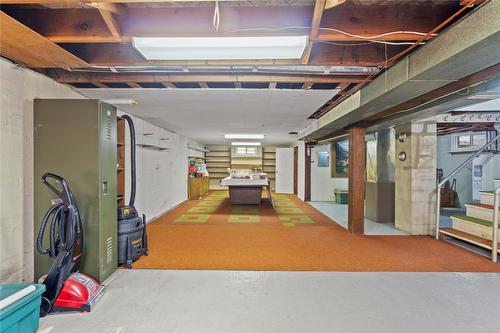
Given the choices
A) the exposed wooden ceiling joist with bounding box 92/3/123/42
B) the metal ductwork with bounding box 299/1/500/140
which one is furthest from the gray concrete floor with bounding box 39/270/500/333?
the exposed wooden ceiling joist with bounding box 92/3/123/42

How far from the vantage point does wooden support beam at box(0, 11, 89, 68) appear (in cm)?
189

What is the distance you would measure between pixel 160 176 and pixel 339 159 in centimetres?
632

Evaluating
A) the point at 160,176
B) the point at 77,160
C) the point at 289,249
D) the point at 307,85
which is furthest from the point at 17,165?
the point at 160,176

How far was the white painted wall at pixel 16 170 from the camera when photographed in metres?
2.38

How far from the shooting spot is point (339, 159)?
9328 millimetres

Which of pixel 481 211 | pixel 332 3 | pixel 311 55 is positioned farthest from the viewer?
pixel 481 211

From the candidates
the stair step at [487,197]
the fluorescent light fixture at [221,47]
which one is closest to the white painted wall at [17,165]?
the fluorescent light fixture at [221,47]

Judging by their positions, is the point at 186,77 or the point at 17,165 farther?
the point at 186,77

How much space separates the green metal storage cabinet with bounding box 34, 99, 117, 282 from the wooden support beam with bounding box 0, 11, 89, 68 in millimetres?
403

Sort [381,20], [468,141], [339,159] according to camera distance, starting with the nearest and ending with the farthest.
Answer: [381,20] < [468,141] < [339,159]

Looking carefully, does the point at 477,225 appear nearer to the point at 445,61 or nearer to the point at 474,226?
the point at 474,226

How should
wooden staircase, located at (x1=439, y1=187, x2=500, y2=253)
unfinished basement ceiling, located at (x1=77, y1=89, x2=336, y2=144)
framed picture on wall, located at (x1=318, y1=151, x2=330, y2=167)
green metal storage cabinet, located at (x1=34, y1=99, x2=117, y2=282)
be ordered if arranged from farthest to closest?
framed picture on wall, located at (x1=318, y1=151, x2=330, y2=167) < wooden staircase, located at (x1=439, y1=187, x2=500, y2=253) < unfinished basement ceiling, located at (x1=77, y1=89, x2=336, y2=144) < green metal storage cabinet, located at (x1=34, y1=99, x2=117, y2=282)

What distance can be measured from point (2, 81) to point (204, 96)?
Result: 216cm

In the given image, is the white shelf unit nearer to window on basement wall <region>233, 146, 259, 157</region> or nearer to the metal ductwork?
window on basement wall <region>233, 146, 259, 157</region>
